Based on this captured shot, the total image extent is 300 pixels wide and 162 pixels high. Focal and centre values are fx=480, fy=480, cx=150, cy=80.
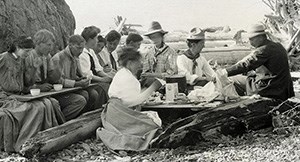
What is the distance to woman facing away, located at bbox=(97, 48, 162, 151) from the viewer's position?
6266 millimetres

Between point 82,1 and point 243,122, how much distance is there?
33.7 metres

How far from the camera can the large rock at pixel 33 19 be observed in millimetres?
8344

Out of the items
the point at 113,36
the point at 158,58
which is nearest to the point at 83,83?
the point at 158,58

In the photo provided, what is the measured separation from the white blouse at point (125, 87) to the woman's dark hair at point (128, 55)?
0.12 meters

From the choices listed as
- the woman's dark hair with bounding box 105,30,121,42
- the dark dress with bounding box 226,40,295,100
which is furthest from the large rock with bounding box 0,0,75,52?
the dark dress with bounding box 226,40,295,100

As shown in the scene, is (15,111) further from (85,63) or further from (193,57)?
(193,57)

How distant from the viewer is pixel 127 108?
6301mm

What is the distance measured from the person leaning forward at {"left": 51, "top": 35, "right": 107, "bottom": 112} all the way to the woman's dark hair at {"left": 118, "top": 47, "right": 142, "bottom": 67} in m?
1.38

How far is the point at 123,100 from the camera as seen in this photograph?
639 centimetres

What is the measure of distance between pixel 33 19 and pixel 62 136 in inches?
151

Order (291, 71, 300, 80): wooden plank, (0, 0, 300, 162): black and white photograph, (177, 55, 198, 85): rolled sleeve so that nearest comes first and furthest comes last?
(0, 0, 300, 162): black and white photograph → (177, 55, 198, 85): rolled sleeve → (291, 71, 300, 80): wooden plank

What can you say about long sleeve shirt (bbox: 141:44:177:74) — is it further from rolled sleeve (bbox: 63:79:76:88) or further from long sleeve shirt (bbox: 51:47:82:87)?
rolled sleeve (bbox: 63:79:76:88)

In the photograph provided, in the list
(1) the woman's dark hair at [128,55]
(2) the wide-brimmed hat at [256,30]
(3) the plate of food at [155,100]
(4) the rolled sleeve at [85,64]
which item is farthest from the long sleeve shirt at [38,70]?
(2) the wide-brimmed hat at [256,30]

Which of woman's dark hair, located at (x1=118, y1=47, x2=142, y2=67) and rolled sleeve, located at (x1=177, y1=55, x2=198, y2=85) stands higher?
woman's dark hair, located at (x1=118, y1=47, x2=142, y2=67)
